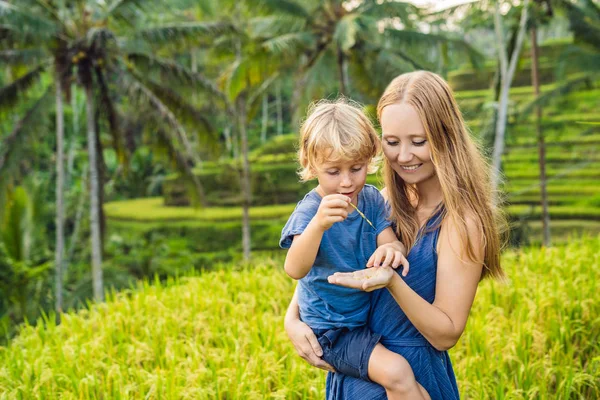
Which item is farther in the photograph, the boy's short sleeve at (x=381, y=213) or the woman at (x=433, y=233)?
the boy's short sleeve at (x=381, y=213)

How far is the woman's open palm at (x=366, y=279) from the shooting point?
150 cm

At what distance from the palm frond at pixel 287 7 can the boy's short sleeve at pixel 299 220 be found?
37.8 feet

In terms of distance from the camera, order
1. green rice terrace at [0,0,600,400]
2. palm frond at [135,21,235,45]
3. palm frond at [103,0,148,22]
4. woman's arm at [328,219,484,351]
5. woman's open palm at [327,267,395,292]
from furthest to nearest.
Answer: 1. palm frond at [135,21,235,45]
2. palm frond at [103,0,148,22]
3. green rice terrace at [0,0,600,400]
4. woman's arm at [328,219,484,351]
5. woman's open palm at [327,267,395,292]

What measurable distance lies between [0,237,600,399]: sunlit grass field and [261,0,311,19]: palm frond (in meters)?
8.59

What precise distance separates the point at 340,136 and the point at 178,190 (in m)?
21.7

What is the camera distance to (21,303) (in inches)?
430

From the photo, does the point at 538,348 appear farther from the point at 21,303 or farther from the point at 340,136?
the point at 21,303

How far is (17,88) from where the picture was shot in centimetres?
1127

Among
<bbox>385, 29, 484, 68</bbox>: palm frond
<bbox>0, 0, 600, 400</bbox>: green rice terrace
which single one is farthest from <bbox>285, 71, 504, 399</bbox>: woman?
<bbox>385, 29, 484, 68</bbox>: palm frond

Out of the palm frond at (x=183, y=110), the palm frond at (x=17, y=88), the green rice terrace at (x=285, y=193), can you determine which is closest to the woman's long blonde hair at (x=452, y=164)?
the palm frond at (x=183, y=110)

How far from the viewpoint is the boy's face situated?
1.70 m

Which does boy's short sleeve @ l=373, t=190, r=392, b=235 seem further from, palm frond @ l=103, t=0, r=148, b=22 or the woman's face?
palm frond @ l=103, t=0, r=148, b=22

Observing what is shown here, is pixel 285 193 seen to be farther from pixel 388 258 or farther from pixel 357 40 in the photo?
pixel 388 258

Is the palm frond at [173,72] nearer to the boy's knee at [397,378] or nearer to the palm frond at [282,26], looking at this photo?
the palm frond at [282,26]
